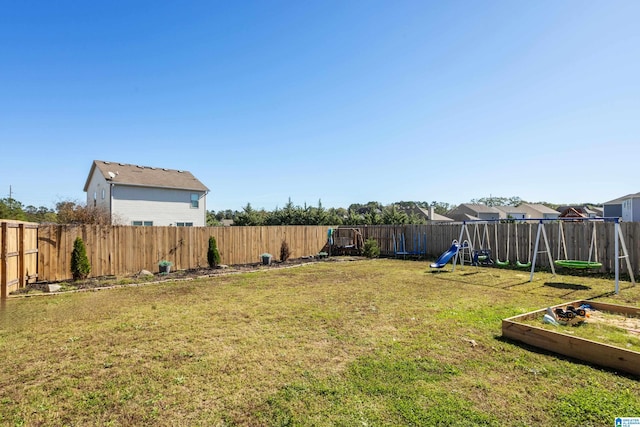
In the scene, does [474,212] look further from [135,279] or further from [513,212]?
[135,279]

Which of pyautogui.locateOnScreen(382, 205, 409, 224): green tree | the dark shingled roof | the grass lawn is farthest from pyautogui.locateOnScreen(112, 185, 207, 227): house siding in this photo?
pyautogui.locateOnScreen(382, 205, 409, 224): green tree

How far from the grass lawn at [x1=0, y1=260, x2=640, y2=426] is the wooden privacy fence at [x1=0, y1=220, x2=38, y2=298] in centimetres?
146

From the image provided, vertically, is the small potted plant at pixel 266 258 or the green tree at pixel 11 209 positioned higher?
the green tree at pixel 11 209

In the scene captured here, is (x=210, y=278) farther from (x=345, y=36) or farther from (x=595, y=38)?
(x=595, y=38)

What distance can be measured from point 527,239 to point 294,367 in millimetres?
12034

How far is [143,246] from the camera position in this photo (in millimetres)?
11016

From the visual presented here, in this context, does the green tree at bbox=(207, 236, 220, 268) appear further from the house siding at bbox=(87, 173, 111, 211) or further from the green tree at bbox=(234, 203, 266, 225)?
the green tree at bbox=(234, 203, 266, 225)

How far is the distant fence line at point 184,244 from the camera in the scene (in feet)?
27.3

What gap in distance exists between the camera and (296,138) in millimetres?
17359

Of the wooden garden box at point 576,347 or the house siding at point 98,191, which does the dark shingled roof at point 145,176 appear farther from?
the wooden garden box at point 576,347

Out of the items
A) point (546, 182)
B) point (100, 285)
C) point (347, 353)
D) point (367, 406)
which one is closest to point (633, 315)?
point (347, 353)

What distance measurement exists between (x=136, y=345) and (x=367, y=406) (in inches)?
128

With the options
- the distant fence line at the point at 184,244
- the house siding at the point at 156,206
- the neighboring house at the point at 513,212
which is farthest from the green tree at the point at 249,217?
the neighboring house at the point at 513,212

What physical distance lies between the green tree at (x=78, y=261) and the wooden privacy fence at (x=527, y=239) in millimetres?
13335
